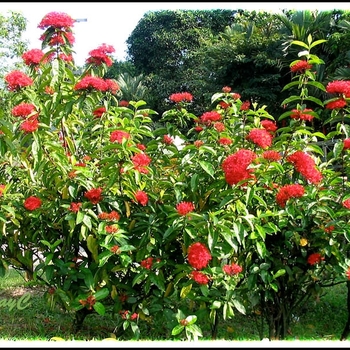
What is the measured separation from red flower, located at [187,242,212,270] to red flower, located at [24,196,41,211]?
847 mm

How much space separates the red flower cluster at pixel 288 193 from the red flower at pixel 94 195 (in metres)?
0.87

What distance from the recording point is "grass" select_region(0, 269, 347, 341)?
2.78 m

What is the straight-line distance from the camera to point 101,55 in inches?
98.0

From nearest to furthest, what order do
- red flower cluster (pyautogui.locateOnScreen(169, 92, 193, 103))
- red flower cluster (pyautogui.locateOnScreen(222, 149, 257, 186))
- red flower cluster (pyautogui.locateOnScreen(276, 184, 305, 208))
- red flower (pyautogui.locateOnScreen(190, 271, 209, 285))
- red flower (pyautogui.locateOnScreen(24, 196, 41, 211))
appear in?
red flower cluster (pyautogui.locateOnScreen(222, 149, 257, 186))
red flower (pyautogui.locateOnScreen(190, 271, 209, 285))
red flower cluster (pyautogui.locateOnScreen(276, 184, 305, 208))
red flower (pyautogui.locateOnScreen(24, 196, 41, 211))
red flower cluster (pyautogui.locateOnScreen(169, 92, 193, 103))

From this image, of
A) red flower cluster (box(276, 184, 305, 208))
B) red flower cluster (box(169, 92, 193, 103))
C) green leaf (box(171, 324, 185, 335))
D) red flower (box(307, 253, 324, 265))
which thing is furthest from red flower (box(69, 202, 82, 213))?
red flower (box(307, 253, 324, 265))

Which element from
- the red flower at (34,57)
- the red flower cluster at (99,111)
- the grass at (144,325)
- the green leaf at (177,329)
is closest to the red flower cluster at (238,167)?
the green leaf at (177,329)

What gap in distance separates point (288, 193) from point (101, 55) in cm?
119

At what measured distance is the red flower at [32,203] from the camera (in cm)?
239

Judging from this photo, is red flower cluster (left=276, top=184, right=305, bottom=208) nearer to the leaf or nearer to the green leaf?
the leaf

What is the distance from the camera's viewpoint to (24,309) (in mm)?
Answer: 3623

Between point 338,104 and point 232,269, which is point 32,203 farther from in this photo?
point 338,104

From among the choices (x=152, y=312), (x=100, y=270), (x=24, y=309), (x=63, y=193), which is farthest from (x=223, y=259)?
(x=24, y=309)

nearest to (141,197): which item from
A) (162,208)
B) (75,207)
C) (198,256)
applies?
(162,208)

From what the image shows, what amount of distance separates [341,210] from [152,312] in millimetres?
1073
